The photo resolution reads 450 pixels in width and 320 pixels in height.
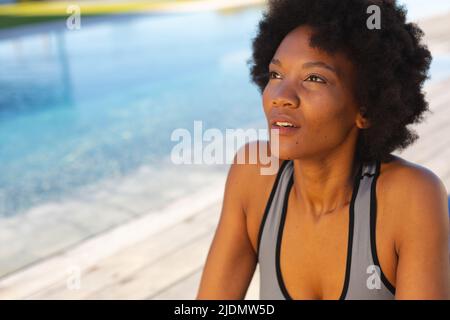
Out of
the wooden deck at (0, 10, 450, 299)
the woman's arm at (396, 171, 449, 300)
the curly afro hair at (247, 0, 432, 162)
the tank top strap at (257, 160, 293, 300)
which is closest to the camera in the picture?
the woman's arm at (396, 171, 449, 300)

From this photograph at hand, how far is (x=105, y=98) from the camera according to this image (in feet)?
28.4

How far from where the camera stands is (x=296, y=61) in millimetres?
1438

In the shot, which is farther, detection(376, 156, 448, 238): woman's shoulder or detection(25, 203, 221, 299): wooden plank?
detection(25, 203, 221, 299): wooden plank

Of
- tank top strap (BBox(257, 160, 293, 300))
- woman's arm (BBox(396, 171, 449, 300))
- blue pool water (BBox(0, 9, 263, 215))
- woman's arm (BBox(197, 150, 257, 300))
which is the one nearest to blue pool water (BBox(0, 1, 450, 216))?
blue pool water (BBox(0, 9, 263, 215))

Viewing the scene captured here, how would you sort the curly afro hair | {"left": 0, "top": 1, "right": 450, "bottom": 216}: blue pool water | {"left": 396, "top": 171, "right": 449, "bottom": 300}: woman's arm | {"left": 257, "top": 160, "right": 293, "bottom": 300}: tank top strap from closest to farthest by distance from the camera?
{"left": 396, "top": 171, "right": 449, "bottom": 300}: woman's arm → the curly afro hair → {"left": 257, "top": 160, "right": 293, "bottom": 300}: tank top strap → {"left": 0, "top": 1, "right": 450, "bottom": 216}: blue pool water

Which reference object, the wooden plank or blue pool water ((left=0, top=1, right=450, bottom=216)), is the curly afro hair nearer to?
the wooden plank

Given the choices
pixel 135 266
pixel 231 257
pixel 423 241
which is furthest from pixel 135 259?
pixel 423 241

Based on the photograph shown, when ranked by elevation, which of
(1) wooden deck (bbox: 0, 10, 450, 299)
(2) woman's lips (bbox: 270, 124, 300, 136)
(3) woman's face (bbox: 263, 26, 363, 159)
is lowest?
(1) wooden deck (bbox: 0, 10, 450, 299)

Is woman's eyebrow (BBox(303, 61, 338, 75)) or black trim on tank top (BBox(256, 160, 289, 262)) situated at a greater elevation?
woman's eyebrow (BBox(303, 61, 338, 75))

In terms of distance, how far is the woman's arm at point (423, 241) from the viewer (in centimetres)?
132

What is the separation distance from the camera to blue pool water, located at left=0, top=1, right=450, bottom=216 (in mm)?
5746

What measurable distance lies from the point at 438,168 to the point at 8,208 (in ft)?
10.3

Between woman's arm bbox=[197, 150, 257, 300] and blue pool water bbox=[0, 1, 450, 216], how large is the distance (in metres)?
3.15
